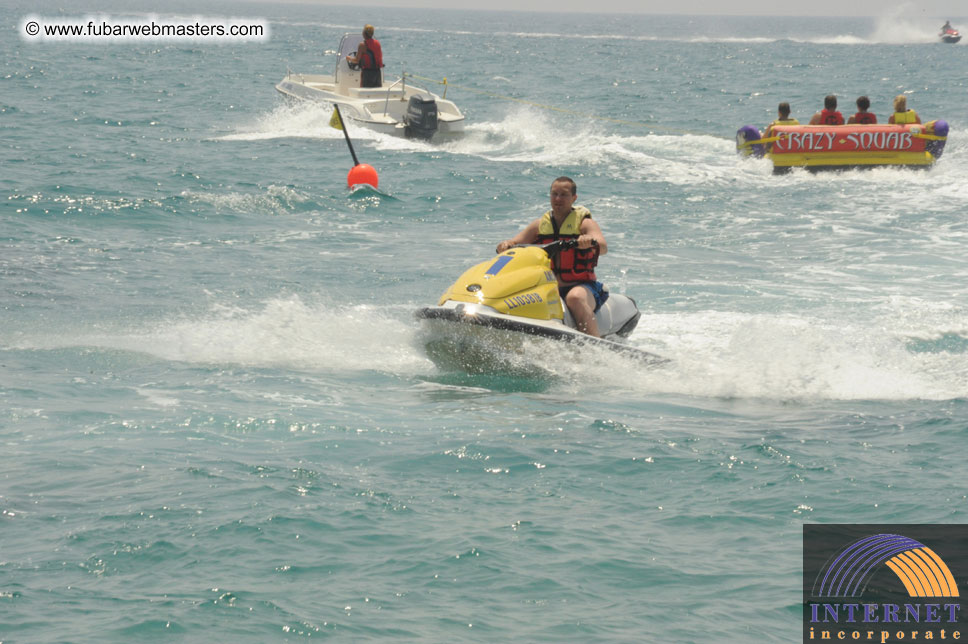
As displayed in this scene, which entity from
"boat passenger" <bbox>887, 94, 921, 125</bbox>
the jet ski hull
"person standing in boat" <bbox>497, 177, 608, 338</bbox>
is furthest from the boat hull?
the jet ski hull

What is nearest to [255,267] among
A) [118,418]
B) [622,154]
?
[118,418]

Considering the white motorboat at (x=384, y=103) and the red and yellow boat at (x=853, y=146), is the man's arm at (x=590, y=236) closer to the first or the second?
the red and yellow boat at (x=853, y=146)

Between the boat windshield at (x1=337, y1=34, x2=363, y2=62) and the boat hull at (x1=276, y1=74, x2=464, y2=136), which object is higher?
the boat windshield at (x1=337, y1=34, x2=363, y2=62)

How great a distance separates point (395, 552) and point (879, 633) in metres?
1.92

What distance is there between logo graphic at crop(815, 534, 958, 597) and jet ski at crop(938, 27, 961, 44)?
84528mm

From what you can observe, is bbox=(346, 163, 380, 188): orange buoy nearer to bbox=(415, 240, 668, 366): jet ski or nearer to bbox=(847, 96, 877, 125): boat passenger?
bbox=(847, 96, 877, 125): boat passenger

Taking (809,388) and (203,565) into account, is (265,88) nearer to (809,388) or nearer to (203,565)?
(809,388)

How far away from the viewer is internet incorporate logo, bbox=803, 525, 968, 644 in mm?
4090

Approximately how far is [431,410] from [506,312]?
90 cm

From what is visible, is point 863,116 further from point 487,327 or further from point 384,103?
point 487,327

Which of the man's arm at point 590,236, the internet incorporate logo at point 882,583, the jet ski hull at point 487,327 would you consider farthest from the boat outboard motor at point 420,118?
the internet incorporate logo at point 882,583

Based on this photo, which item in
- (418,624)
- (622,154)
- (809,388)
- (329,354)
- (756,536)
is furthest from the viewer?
(622,154)

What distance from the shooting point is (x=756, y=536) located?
15.9 ft

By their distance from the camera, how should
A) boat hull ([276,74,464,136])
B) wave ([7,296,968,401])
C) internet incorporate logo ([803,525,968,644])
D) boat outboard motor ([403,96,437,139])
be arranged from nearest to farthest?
internet incorporate logo ([803,525,968,644]), wave ([7,296,968,401]), boat outboard motor ([403,96,437,139]), boat hull ([276,74,464,136])
